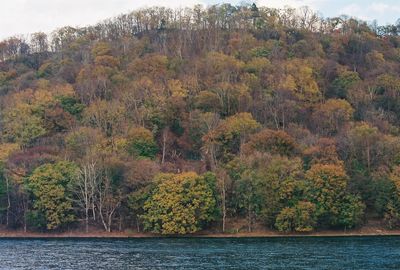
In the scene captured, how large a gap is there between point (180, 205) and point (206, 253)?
23397 mm

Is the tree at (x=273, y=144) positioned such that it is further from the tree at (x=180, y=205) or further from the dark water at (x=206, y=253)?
the dark water at (x=206, y=253)

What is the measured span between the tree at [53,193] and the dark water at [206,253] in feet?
28.2

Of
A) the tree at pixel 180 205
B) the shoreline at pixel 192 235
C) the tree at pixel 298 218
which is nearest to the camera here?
the tree at pixel 298 218

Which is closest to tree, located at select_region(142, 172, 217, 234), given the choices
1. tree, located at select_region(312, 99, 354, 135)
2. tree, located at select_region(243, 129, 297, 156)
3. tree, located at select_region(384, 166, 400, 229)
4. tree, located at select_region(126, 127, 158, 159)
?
tree, located at select_region(243, 129, 297, 156)

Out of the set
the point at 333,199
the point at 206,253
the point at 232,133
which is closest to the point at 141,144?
the point at 232,133

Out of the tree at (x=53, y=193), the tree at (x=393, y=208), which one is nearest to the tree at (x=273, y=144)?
the tree at (x=393, y=208)

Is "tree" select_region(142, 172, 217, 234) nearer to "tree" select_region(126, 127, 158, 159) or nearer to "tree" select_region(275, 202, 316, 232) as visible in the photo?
"tree" select_region(275, 202, 316, 232)

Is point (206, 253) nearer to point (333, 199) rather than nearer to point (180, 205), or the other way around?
point (180, 205)

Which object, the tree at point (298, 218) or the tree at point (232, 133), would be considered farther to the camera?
the tree at point (232, 133)

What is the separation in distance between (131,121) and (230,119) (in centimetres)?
1971

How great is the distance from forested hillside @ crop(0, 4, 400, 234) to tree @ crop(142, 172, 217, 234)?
0.68 feet

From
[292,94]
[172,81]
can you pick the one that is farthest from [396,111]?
[172,81]

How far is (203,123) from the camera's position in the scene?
4461 inches

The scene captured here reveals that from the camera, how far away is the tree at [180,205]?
87750 mm
